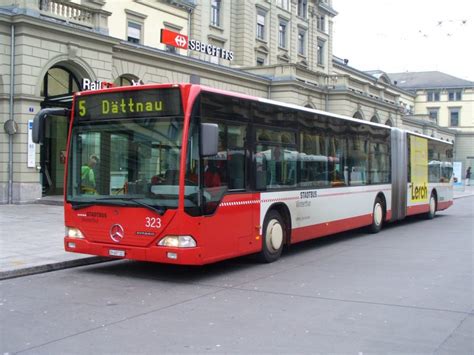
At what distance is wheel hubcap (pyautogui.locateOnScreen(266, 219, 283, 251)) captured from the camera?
1055cm

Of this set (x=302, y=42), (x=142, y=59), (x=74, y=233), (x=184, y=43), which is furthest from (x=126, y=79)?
(x=302, y=42)

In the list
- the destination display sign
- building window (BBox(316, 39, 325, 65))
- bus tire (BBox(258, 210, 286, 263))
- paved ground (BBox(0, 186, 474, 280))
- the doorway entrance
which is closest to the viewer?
the destination display sign

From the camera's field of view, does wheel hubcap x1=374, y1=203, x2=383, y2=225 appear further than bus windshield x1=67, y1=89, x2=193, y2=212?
Yes

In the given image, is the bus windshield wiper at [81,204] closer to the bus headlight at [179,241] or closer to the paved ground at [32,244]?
the paved ground at [32,244]

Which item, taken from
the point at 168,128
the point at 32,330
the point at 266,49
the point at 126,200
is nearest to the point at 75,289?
the point at 126,200

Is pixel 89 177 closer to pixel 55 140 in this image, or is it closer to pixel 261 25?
pixel 55 140

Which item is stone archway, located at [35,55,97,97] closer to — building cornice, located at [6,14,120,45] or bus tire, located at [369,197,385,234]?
building cornice, located at [6,14,120,45]

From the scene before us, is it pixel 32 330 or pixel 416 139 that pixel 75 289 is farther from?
pixel 416 139

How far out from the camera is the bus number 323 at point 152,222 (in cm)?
848

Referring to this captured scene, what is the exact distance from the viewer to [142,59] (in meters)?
28.3

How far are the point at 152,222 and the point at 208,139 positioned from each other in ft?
4.87

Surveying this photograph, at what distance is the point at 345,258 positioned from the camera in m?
11.4

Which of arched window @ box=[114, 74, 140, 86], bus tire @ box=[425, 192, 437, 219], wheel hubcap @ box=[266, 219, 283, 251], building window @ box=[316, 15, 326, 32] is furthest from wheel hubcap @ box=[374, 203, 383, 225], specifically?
building window @ box=[316, 15, 326, 32]

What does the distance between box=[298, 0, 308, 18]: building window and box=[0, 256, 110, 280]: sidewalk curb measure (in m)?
47.8
